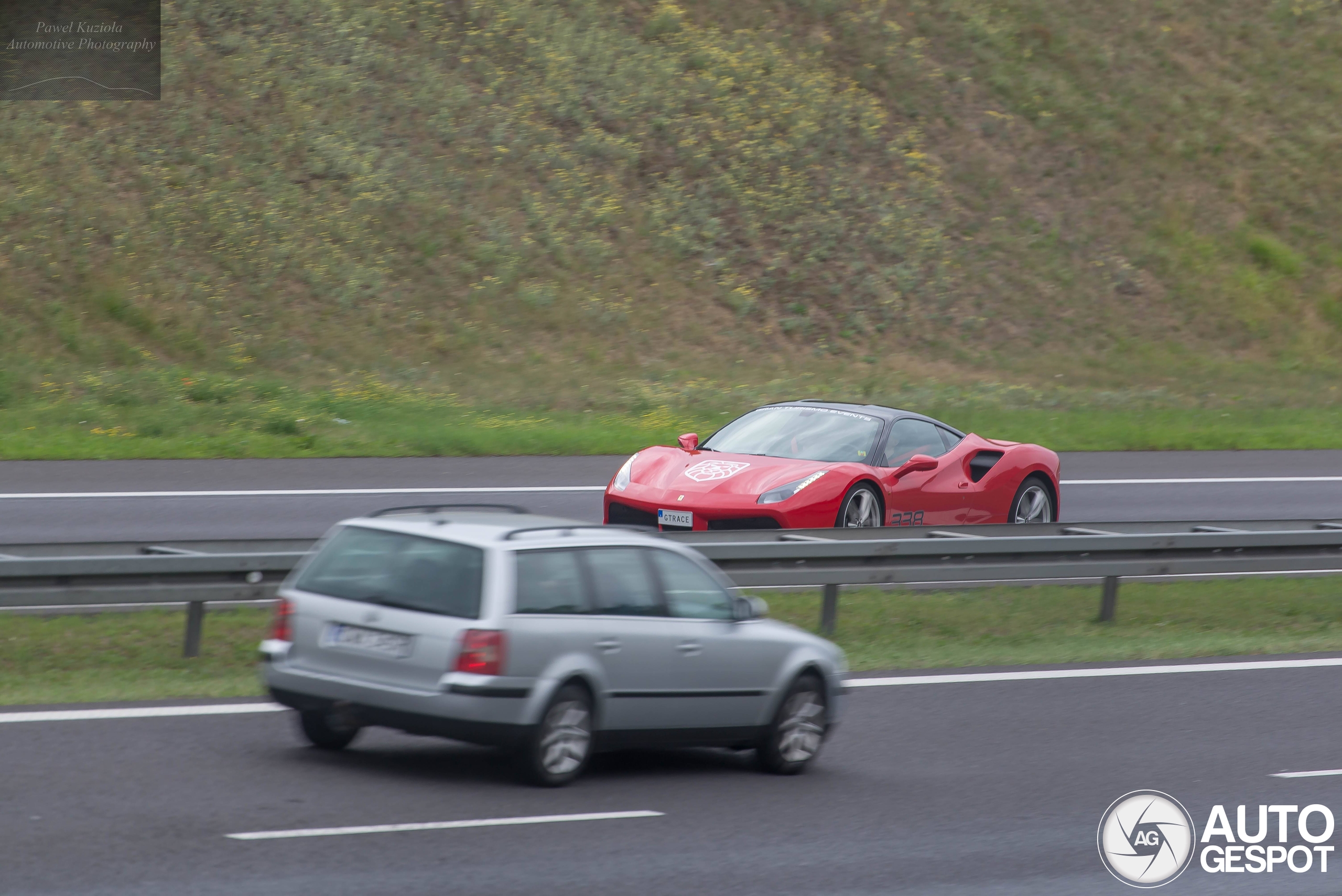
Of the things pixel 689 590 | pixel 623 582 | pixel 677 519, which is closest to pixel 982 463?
pixel 677 519

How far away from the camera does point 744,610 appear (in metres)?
8.58

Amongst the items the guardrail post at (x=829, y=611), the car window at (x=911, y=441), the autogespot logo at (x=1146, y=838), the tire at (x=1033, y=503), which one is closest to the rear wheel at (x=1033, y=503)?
the tire at (x=1033, y=503)

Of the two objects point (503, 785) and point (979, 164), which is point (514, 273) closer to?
point (979, 164)

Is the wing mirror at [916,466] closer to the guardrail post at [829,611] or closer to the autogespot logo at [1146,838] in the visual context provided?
the guardrail post at [829,611]

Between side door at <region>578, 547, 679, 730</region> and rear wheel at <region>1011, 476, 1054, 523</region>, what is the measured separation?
8.34 m

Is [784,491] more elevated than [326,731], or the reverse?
[784,491]

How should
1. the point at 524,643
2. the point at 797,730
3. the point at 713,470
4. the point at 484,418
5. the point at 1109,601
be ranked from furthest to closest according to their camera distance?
the point at 484,418, the point at 713,470, the point at 1109,601, the point at 797,730, the point at 524,643

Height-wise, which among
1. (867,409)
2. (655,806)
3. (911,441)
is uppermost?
(867,409)

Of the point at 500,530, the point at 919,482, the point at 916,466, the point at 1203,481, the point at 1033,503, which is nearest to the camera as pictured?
the point at 500,530

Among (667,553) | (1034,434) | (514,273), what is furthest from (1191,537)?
(514,273)

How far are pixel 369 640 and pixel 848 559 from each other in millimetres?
5415

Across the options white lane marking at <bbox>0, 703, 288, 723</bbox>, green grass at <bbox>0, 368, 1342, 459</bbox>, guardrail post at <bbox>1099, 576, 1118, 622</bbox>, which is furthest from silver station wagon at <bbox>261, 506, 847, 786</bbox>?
green grass at <bbox>0, 368, 1342, 459</bbox>

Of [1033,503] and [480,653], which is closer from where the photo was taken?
[480,653]

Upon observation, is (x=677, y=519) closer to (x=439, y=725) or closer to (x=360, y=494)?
(x=360, y=494)
